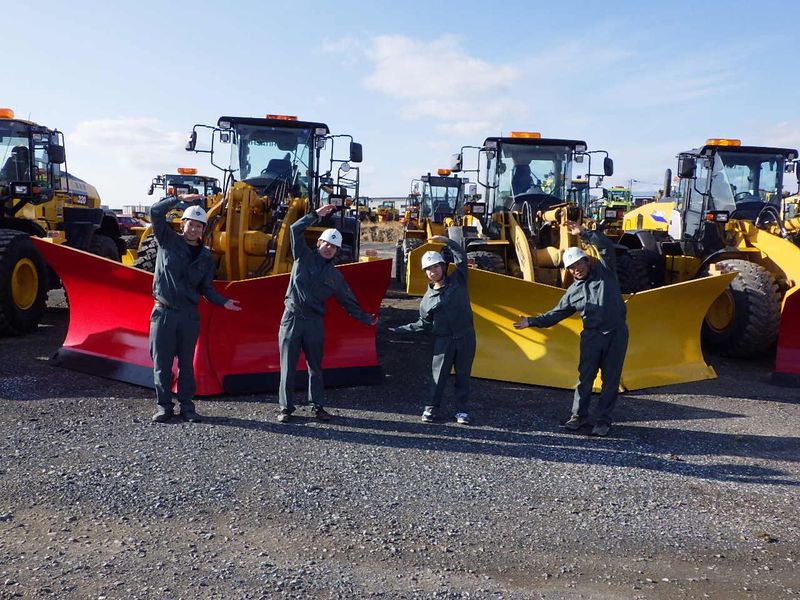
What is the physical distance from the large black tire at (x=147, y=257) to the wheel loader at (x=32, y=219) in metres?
2.00

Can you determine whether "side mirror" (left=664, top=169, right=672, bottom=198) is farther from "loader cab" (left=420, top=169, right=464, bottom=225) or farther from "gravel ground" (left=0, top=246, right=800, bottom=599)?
"loader cab" (left=420, top=169, right=464, bottom=225)

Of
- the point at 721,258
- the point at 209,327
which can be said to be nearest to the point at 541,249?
the point at 721,258

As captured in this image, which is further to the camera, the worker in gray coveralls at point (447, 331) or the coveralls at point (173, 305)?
the worker in gray coveralls at point (447, 331)

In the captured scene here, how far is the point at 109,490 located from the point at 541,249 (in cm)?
584

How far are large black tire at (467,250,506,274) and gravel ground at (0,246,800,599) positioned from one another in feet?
8.09

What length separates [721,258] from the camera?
28.6ft

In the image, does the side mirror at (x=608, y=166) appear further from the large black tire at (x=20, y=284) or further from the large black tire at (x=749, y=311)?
the large black tire at (x=20, y=284)

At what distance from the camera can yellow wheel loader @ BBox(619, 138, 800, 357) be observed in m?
7.90

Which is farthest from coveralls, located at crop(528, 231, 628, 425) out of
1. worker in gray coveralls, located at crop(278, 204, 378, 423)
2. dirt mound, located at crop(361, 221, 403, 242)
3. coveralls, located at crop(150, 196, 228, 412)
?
dirt mound, located at crop(361, 221, 403, 242)

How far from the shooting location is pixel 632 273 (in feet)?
31.1

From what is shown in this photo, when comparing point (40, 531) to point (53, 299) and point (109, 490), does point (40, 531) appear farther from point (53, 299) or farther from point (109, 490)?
point (53, 299)

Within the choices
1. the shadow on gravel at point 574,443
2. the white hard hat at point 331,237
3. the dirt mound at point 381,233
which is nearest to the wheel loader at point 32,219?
the shadow on gravel at point 574,443

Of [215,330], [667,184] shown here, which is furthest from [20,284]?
[667,184]

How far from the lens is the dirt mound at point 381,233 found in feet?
121
